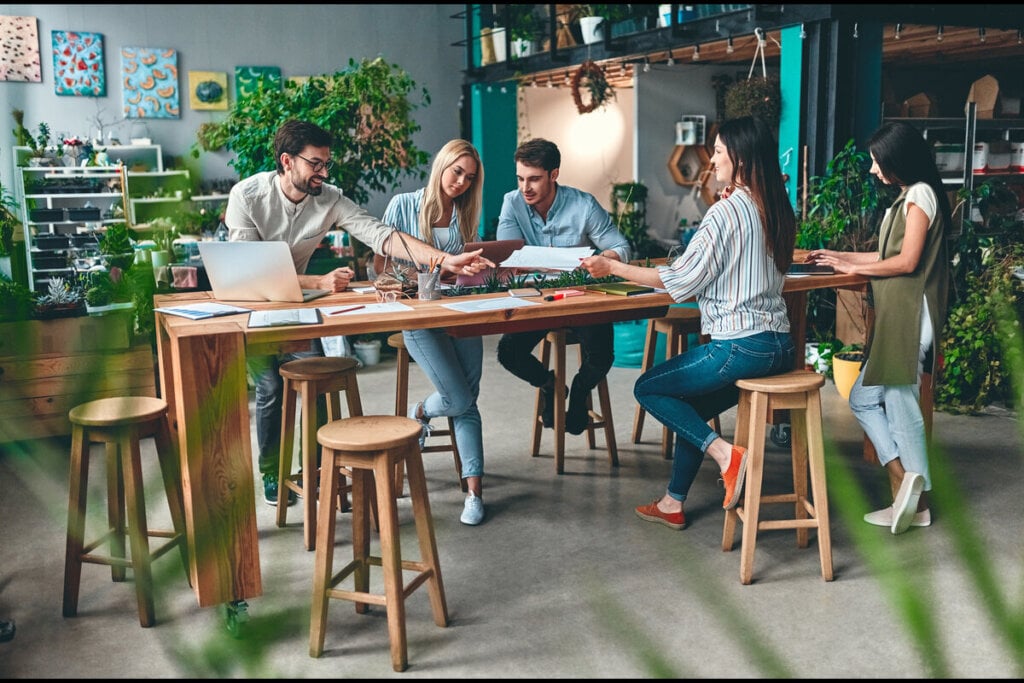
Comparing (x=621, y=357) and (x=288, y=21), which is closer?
(x=621, y=357)

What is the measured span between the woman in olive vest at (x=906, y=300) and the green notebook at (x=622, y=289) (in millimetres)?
804

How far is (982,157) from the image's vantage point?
21.8ft

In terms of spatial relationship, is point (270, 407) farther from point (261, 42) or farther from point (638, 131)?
point (261, 42)

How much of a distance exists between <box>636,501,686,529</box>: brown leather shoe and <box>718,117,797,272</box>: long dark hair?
103cm

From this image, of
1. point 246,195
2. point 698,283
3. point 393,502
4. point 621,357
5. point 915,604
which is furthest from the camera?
point 621,357

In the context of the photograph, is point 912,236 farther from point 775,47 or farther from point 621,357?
point 775,47

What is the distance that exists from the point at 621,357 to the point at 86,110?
7085 millimetres

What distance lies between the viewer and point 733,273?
123 inches

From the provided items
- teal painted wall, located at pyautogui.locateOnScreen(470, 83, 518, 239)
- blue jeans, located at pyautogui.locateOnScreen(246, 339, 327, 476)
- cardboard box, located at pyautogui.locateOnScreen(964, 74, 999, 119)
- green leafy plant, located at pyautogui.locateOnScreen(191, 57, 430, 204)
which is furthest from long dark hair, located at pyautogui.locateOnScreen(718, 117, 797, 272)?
teal painted wall, located at pyautogui.locateOnScreen(470, 83, 518, 239)

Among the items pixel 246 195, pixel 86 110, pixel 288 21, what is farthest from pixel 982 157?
pixel 86 110

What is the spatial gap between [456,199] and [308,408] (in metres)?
1.11

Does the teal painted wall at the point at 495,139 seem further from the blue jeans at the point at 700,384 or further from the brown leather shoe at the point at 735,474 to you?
the brown leather shoe at the point at 735,474

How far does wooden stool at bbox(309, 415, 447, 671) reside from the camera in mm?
2484

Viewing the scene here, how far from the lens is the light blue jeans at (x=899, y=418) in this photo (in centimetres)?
336
